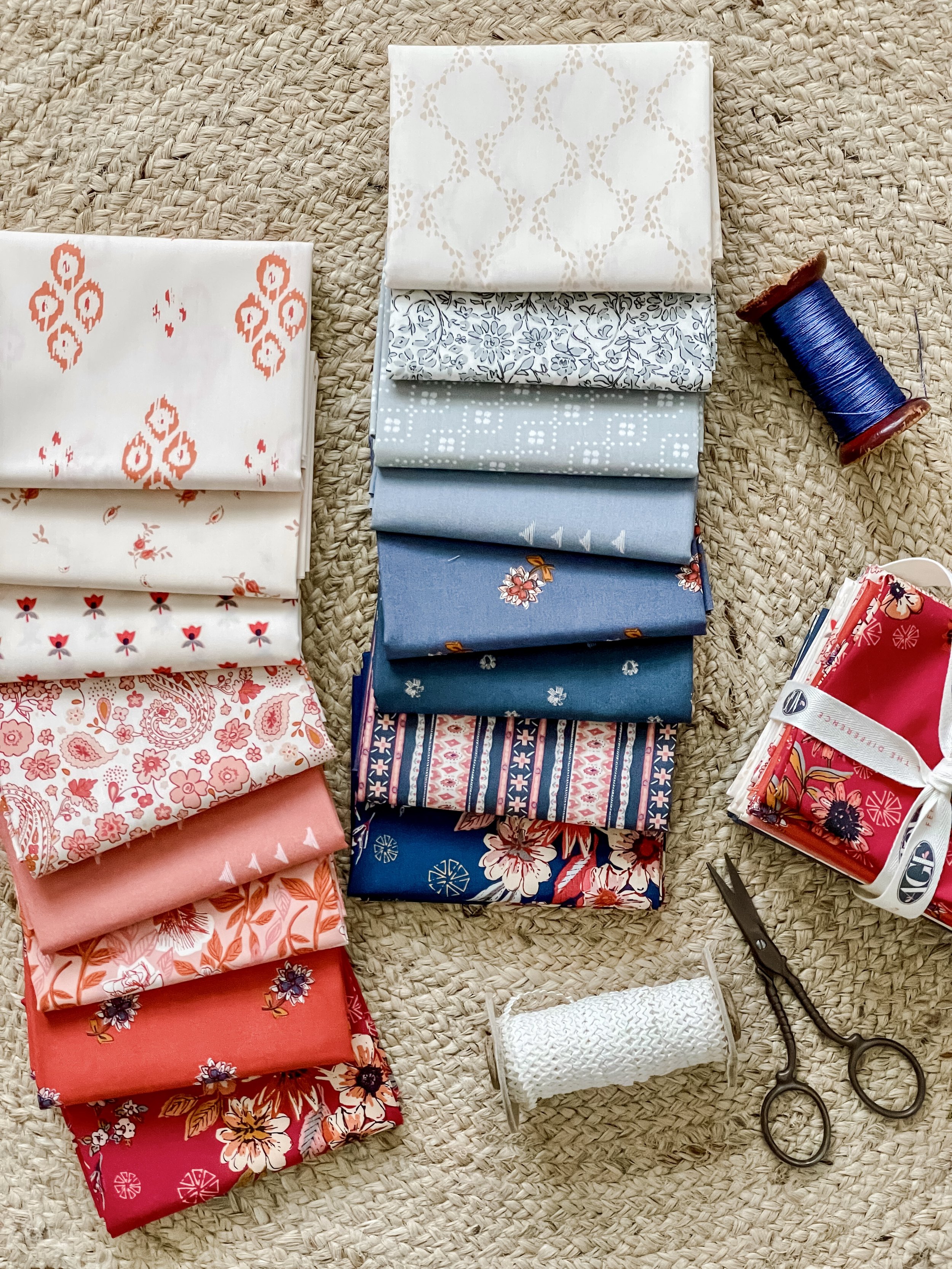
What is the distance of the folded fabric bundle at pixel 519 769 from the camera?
1486 mm

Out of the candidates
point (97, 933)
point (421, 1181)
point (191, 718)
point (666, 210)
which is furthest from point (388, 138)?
point (421, 1181)

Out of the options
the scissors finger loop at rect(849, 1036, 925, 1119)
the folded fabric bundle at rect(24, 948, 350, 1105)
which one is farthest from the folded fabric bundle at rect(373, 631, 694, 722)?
the scissors finger loop at rect(849, 1036, 925, 1119)

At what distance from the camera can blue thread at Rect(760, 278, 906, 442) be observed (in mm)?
1424

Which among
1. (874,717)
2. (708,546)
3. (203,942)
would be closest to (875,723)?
(874,717)

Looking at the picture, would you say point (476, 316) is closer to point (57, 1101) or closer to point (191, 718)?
point (191, 718)

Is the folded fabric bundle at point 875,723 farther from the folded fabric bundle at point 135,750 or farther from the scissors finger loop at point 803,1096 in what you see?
the folded fabric bundle at point 135,750

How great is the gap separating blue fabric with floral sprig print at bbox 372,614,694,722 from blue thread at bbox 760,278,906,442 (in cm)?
42

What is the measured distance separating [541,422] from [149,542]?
1.87 ft

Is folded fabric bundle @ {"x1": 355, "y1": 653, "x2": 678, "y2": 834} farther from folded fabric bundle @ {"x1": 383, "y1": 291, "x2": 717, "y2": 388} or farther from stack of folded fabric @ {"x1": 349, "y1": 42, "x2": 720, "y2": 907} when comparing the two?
folded fabric bundle @ {"x1": 383, "y1": 291, "x2": 717, "y2": 388}

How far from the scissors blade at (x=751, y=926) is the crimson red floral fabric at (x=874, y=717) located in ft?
0.55

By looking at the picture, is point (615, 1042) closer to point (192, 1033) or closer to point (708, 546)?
point (192, 1033)

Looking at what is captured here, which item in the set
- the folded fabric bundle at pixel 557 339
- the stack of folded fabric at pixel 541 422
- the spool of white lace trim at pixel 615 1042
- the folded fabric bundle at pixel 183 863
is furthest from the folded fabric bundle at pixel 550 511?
the spool of white lace trim at pixel 615 1042

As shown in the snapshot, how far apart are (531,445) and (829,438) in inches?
19.3

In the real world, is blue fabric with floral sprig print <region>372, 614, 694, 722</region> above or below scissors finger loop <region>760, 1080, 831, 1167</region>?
above
